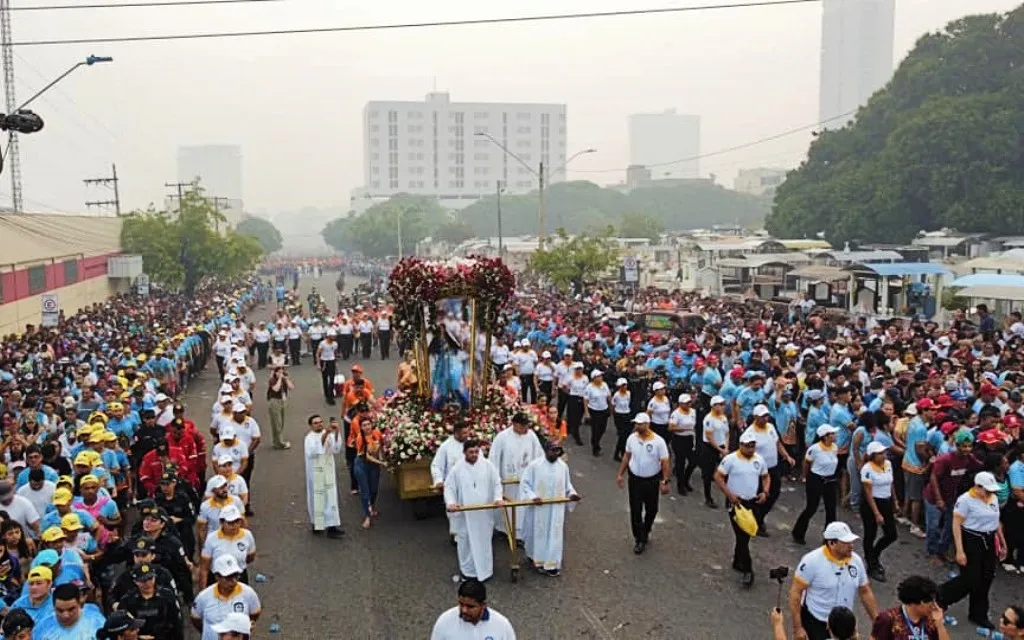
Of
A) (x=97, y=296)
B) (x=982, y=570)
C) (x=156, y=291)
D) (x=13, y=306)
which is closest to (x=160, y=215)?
(x=156, y=291)

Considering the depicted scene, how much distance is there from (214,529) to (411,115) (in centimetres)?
19723

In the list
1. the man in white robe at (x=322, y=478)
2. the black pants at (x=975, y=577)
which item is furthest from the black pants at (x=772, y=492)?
the man in white robe at (x=322, y=478)

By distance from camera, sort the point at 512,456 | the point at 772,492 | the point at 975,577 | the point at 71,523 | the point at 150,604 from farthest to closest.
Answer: the point at 772,492 < the point at 512,456 < the point at 975,577 < the point at 71,523 < the point at 150,604

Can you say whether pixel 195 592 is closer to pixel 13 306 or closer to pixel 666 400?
pixel 666 400

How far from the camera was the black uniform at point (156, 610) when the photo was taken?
238 inches

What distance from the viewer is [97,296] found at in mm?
36688

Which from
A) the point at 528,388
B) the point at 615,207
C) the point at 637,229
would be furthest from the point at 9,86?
the point at 615,207

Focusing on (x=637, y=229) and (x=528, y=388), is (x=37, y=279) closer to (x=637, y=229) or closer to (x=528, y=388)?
(x=528, y=388)

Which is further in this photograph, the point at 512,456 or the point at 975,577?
the point at 512,456

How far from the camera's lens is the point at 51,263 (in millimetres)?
30734

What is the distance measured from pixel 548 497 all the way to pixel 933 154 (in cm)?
3616

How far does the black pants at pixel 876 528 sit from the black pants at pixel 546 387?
811cm

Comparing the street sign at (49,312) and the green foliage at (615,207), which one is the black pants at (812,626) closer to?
the street sign at (49,312)

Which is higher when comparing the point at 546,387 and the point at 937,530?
the point at 546,387
